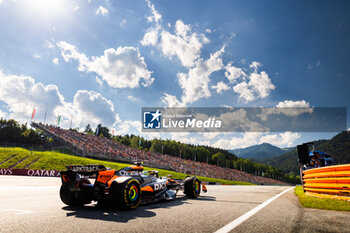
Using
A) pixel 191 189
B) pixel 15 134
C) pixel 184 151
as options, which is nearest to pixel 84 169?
pixel 191 189

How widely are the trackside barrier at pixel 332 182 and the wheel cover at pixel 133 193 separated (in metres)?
7.26

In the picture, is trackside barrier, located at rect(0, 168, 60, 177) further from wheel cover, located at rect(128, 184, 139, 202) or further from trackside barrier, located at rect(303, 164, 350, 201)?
trackside barrier, located at rect(303, 164, 350, 201)

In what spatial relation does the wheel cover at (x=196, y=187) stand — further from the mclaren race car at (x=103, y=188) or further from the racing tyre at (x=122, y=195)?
the racing tyre at (x=122, y=195)

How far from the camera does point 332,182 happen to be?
8.16 m

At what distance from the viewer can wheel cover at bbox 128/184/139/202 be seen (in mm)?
5051

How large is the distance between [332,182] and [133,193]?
7764 mm

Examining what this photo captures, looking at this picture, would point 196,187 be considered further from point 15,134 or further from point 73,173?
Answer: point 15,134

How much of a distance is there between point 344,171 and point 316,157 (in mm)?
13073

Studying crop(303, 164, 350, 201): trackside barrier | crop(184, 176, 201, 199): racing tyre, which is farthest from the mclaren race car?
crop(303, 164, 350, 201): trackside barrier

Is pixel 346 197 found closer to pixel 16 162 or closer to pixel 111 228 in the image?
pixel 111 228

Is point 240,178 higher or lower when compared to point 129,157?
lower

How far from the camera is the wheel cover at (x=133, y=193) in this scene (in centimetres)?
505

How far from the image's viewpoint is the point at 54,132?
169 ft

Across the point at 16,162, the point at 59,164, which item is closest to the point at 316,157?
the point at 59,164
